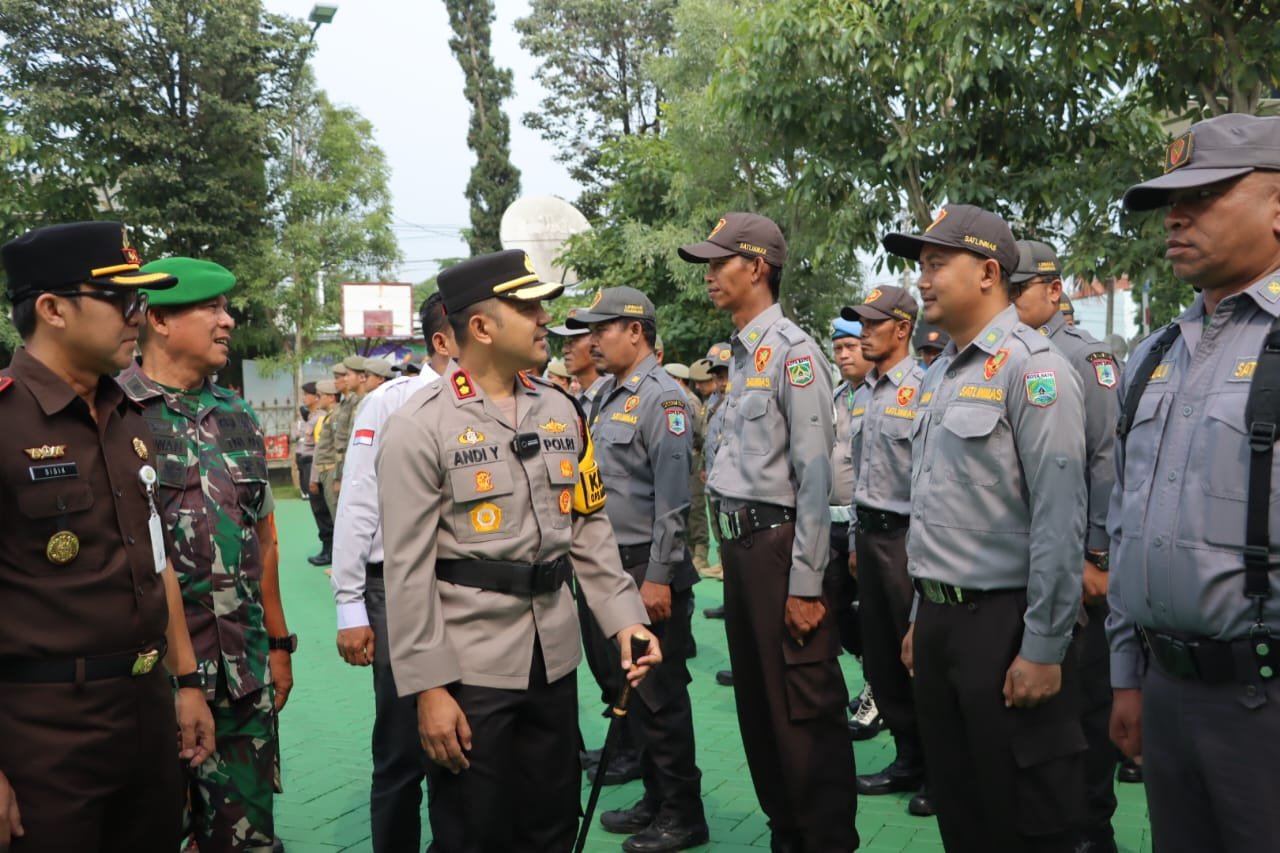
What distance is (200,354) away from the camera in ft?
11.1

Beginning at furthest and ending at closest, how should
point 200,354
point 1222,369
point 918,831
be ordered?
point 918,831 → point 200,354 → point 1222,369

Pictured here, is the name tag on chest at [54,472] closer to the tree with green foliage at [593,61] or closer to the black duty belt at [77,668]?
the black duty belt at [77,668]

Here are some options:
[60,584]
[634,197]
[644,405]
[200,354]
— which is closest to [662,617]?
[644,405]

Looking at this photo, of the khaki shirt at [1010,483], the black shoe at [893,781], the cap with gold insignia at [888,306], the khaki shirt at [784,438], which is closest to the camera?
the khaki shirt at [1010,483]

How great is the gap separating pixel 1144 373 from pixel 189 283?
2.82 meters

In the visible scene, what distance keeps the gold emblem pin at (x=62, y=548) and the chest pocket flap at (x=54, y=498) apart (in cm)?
5

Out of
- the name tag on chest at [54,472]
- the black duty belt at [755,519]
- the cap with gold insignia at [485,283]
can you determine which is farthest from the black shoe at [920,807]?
the name tag on chest at [54,472]

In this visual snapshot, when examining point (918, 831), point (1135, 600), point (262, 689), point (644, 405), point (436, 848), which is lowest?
point (918, 831)

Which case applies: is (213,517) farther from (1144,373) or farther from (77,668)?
(1144,373)

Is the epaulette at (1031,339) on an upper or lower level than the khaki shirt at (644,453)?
upper

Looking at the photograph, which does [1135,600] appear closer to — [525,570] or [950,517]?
[950,517]

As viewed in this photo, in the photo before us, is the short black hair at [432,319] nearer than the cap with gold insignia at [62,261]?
No

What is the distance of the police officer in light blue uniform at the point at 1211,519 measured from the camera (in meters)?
2.22

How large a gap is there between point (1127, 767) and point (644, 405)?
2822 millimetres
